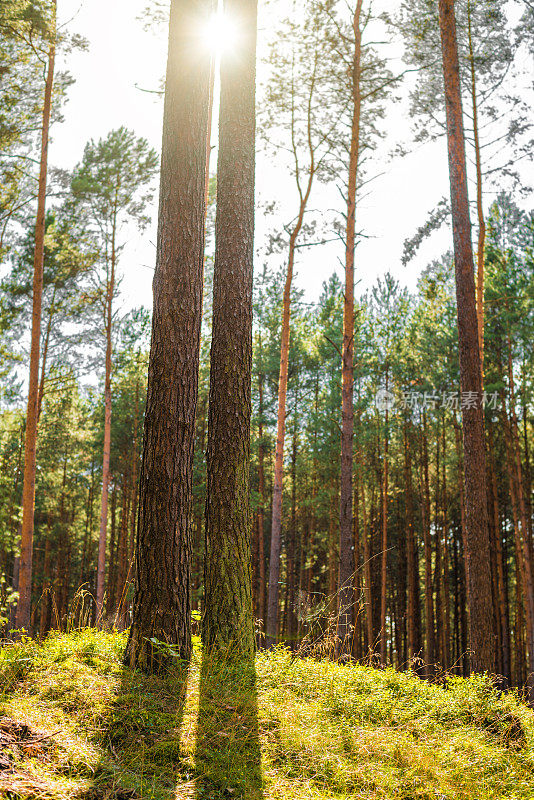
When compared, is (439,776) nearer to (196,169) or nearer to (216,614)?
(216,614)

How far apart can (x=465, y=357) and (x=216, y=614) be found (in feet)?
14.2

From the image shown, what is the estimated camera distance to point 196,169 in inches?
179

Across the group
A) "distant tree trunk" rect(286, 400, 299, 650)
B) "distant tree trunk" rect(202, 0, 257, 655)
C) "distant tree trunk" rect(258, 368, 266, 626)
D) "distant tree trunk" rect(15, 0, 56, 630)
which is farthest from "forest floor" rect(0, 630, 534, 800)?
"distant tree trunk" rect(286, 400, 299, 650)

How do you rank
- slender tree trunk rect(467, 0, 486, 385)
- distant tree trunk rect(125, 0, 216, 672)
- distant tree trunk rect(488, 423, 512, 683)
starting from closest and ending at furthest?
distant tree trunk rect(125, 0, 216, 672)
slender tree trunk rect(467, 0, 486, 385)
distant tree trunk rect(488, 423, 512, 683)

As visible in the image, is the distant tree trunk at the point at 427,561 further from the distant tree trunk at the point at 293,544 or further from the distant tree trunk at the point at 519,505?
the distant tree trunk at the point at 293,544

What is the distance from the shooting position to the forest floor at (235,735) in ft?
8.21

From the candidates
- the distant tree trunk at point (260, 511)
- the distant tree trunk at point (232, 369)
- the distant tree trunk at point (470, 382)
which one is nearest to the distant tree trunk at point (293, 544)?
the distant tree trunk at point (260, 511)

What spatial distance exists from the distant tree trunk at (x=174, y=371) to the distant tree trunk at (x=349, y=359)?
5277 mm

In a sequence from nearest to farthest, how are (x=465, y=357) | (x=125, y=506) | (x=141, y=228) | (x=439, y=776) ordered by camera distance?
(x=439, y=776)
(x=465, y=357)
(x=141, y=228)
(x=125, y=506)

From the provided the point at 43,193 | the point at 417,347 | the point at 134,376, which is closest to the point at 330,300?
the point at 417,347

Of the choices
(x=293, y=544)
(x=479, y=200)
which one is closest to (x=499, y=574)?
(x=293, y=544)

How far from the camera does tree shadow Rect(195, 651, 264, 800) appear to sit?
8.50 ft

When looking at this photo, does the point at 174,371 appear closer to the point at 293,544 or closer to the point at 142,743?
the point at 142,743

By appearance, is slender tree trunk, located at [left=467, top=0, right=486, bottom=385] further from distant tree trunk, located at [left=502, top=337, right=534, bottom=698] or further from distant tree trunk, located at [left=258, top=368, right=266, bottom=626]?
distant tree trunk, located at [left=258, top=368, right=266, bottom=626]
